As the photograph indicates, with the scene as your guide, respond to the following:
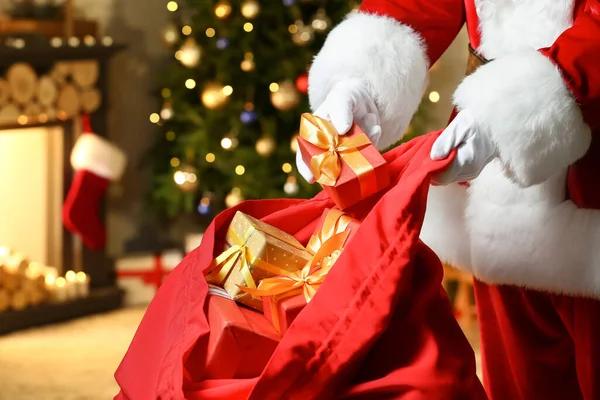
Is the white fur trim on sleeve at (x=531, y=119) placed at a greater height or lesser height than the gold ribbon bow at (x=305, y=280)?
greater

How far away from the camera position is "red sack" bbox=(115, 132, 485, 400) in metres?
1.05

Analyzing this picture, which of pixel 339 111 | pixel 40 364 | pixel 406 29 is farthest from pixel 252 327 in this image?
pixel 40 364

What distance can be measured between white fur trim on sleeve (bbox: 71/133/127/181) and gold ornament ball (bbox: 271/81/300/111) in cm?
66

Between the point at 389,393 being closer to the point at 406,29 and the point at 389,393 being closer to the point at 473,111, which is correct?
the point at 473,111

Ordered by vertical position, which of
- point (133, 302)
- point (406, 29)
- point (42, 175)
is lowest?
point (133, 302)

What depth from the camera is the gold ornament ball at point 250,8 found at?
3.21 metres

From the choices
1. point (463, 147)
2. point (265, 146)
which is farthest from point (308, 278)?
point (265, 146)

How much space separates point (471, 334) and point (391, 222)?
7.12 ft

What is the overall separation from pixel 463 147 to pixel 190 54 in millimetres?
2340

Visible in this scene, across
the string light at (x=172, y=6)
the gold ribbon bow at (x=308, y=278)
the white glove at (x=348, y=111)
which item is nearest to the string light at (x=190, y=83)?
the string light at (x=172, y=6)

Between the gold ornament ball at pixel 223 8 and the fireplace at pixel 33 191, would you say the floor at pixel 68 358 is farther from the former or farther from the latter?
the gold ornament ball at pixel 223 8

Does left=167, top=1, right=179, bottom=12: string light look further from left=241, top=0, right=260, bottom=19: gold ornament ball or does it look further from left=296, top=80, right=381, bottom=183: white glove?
left=296, top=80, right=381, bottom=183: white glove

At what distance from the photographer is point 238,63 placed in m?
3.35

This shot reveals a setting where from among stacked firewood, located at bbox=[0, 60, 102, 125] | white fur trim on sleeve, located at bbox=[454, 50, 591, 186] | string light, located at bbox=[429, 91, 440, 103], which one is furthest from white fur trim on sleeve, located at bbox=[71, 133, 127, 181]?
white fur trim on sleeve, located at bbox=[454, 50, 591, 186]
